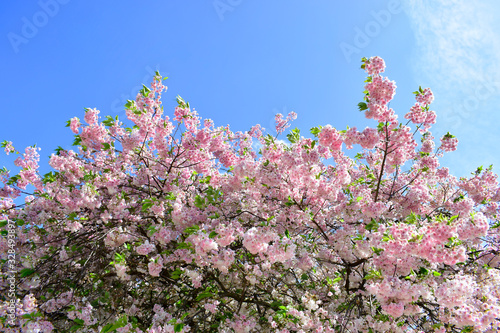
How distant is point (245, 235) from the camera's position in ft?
12.6

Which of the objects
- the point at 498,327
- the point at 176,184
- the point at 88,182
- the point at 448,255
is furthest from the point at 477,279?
the point at 88,182

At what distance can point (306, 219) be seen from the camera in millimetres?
4930

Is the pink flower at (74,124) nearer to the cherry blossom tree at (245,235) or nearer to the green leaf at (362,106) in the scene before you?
the cherry blossom tree at (245,235)

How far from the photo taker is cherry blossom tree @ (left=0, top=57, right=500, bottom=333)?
12.8ft

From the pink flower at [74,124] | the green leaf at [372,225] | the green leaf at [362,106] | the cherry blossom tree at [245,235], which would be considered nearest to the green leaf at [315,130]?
the cherry blossom tree at [245,235]

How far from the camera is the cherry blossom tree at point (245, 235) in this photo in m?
3.90

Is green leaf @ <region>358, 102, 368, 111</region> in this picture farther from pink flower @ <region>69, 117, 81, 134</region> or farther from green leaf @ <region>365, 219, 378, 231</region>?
pink flower @ <region>69, 117, 81, 134</region>

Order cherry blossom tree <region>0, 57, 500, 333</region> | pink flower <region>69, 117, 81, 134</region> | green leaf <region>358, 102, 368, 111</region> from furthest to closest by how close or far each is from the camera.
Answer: pink flower <region>69, 117, 81, 134</region> < green leaf <region>358, 102, 368, 111</region> < cherry blossom tree <region>0, 57, 500, 333</region>

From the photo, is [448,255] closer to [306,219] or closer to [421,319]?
[306,219]

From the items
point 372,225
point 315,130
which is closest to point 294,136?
point 315,130

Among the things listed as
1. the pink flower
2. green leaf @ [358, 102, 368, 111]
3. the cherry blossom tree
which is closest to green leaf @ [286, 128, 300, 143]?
the cherry blossom tree

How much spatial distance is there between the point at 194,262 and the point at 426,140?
526 cm

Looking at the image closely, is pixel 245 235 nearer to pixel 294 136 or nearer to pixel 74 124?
pixel 294 136

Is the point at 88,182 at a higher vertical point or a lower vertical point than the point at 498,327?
higher
